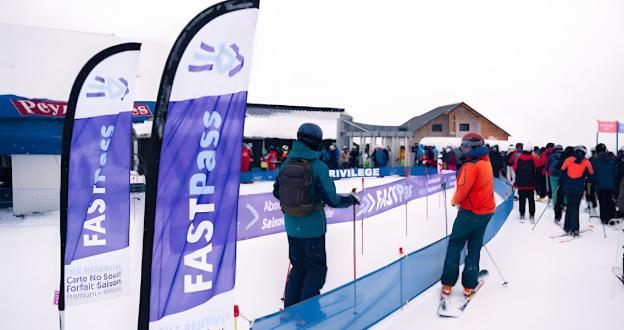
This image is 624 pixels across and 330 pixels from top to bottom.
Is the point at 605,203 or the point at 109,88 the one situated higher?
the point at 109,88

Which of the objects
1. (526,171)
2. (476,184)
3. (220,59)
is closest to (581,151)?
(526,171)

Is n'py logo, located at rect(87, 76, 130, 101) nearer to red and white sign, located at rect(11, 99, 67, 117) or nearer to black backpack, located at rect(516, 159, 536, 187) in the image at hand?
red and white sign, located at rect(11, 99, 67, 117)

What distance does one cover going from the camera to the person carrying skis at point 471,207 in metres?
4.38

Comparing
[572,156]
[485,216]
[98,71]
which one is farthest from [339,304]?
[572,156]

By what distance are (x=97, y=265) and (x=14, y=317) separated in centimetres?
140

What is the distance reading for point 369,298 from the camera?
3830mm

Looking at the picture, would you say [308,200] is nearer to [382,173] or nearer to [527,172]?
[527,172]

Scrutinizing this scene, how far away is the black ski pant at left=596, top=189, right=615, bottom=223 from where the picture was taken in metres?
8.44

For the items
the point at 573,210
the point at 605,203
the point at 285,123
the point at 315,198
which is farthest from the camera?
the point at 285,123

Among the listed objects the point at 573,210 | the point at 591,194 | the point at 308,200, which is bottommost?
the point at 573,210

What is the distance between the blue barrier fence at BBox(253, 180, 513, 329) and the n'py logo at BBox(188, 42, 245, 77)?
1684 millimetres

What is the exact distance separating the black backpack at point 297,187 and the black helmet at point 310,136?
6.7 inches

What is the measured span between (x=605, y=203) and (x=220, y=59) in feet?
31.4

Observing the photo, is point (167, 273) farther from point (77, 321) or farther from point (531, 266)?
point (531, 266)
